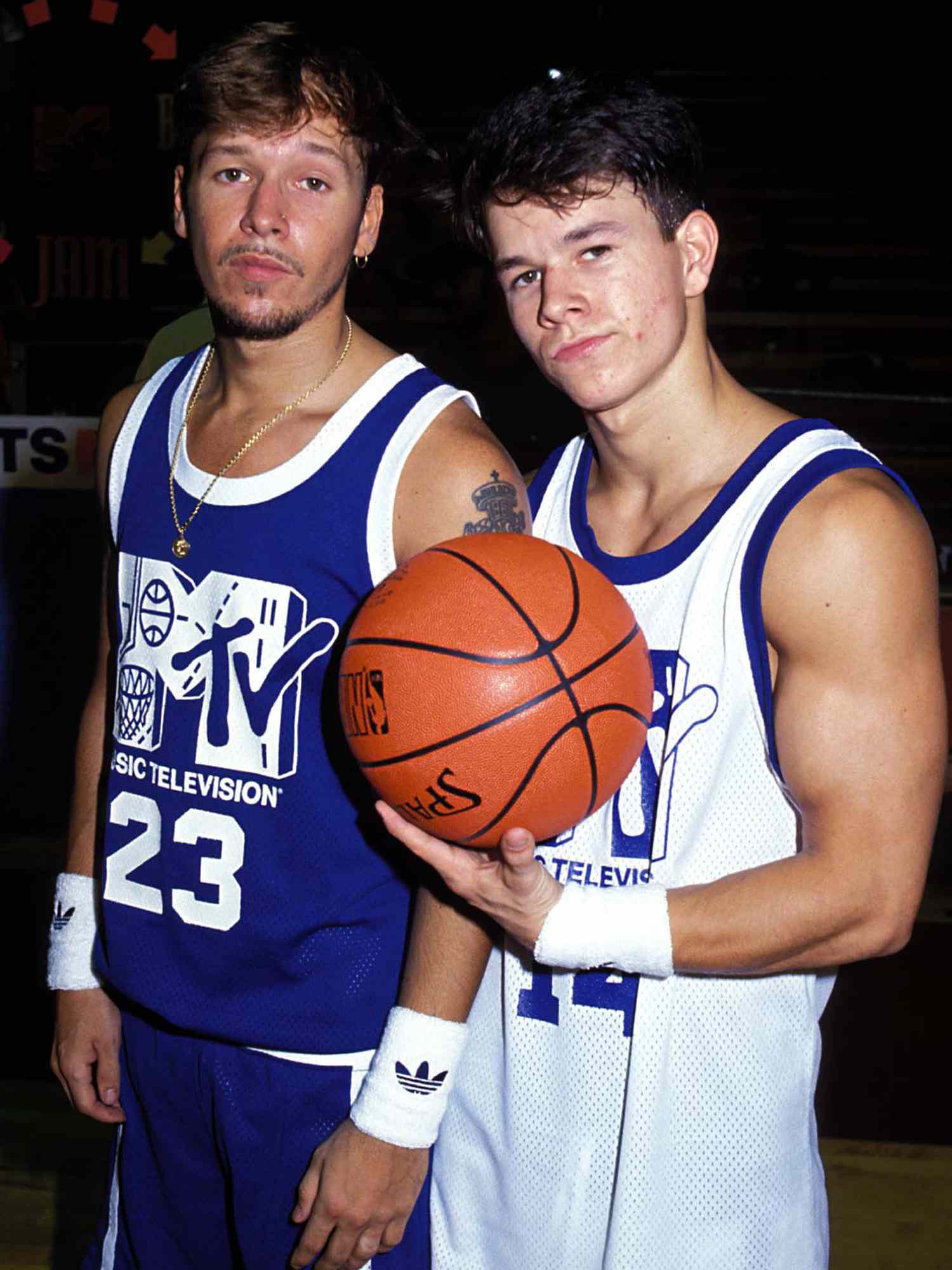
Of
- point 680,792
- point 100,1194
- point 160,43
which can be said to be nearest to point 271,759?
point 680,792

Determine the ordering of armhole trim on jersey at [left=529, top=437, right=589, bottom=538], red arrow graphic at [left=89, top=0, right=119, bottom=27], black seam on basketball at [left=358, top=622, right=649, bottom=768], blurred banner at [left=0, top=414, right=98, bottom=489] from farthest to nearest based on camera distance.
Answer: red arrow graphic at [left=89, top=0, right=119, bottom=27] < blurred banner at [left=0, top=414, right=98, bottom=489] < armhole trim on jersey at [left=529, top=437, right=589, bottom=538] < black seam on basketball at [left=358, top=622, right=649, bottom=768]

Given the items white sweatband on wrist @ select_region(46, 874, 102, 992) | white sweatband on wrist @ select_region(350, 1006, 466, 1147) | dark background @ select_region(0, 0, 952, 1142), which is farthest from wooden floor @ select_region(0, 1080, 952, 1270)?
white sweatband on wrist @ select_region(350, 1006, 466, 1147)

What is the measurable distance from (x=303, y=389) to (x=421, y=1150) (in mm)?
905

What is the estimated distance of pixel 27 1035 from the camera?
10.4 ft

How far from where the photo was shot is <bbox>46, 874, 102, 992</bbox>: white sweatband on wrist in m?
1.70

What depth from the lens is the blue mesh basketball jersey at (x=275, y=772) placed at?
4.88 ft

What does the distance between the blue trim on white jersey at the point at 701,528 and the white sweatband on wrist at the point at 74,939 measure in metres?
0.80

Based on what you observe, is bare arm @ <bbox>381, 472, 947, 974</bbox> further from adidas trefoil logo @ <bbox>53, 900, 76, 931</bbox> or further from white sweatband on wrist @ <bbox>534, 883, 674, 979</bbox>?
adidas trefoil logo @ <bbox>53, 900, 76, 931</bbox>

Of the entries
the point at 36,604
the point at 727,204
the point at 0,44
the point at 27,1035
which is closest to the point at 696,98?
the point at 727,204

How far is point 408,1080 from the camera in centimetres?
141

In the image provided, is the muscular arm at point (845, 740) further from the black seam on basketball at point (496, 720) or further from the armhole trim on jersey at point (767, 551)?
the black seam on basketball at point (496, 720)

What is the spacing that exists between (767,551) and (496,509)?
295mm

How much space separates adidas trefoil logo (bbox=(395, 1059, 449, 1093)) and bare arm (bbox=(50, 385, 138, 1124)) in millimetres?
464

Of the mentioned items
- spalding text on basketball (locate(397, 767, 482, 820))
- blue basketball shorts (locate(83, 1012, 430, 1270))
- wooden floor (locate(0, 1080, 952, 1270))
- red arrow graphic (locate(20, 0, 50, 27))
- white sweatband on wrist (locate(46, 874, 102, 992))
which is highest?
red arrow graphic (locate(20, 0, 50, 27))
